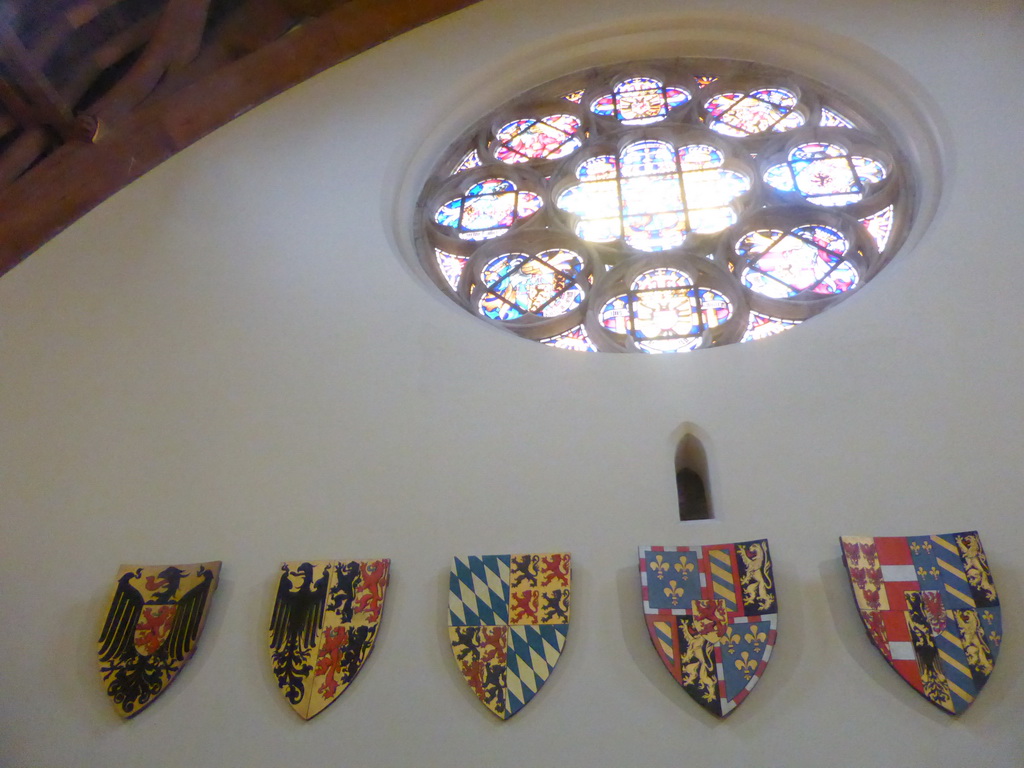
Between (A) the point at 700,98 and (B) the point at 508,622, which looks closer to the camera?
(B) the point at 508,622

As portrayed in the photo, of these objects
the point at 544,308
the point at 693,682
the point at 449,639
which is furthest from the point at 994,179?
the point at 449,639

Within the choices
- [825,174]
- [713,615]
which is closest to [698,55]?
[825,174]

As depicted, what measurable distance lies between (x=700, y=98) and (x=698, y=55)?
1.20 ft

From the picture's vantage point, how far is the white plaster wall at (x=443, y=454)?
2826mm

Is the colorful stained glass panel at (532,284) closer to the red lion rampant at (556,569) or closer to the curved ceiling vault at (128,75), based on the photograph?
the red lion rampant at (556,569)

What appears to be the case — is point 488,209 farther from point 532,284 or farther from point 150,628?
point 150,628

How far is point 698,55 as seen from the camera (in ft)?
18.4

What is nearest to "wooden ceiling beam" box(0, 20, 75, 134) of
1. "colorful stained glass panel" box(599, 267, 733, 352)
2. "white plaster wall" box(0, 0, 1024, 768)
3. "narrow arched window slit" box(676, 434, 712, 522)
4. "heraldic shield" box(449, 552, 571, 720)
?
"white plaster wall" box(0, 0, 1024, 768)

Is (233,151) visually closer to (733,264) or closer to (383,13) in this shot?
(383,13)

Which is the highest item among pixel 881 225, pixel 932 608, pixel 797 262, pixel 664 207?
pixel 664 207

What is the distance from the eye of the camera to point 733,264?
4531 mm

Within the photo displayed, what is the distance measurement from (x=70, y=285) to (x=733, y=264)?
337 cm

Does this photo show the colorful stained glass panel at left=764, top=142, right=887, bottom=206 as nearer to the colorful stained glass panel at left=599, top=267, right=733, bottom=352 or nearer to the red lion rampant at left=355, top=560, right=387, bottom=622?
the colorful stained glass panel at left=599, top=267, right=733, bottom=352

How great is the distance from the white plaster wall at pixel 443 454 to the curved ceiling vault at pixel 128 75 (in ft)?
0.80
